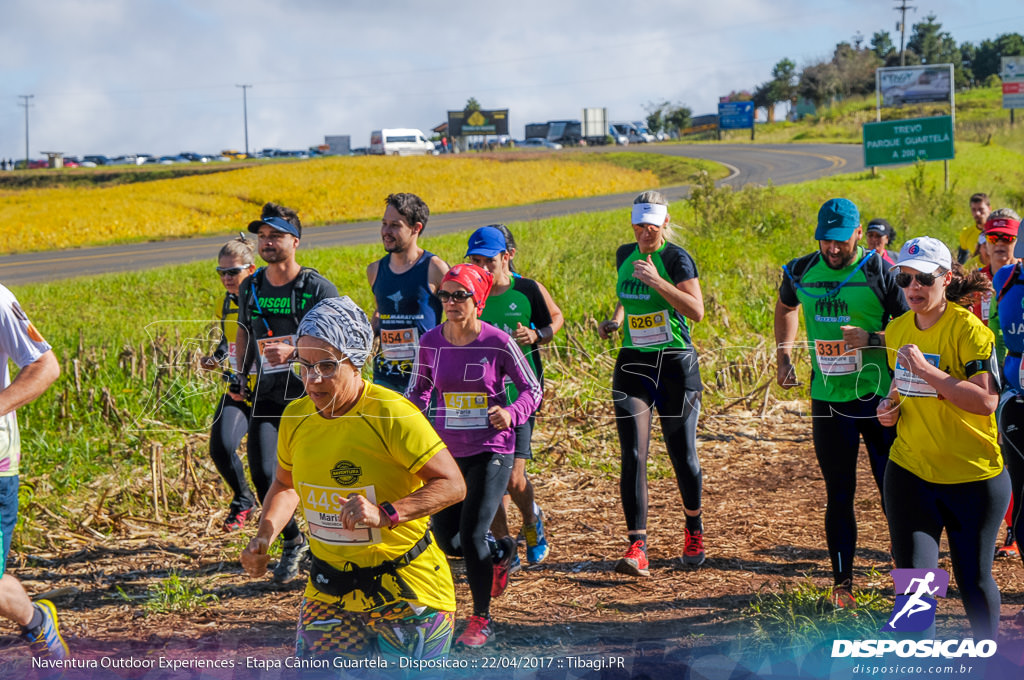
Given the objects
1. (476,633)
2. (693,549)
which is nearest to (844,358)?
(693,549)

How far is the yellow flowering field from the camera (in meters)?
36.6

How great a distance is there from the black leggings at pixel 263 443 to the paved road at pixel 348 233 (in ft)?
59.3

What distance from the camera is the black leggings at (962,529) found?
402 cm

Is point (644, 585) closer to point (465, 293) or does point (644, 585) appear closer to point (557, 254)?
point (465, 293)

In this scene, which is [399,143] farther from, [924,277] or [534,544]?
[924,277]

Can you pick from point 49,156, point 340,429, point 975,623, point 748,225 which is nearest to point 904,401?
point 975,623

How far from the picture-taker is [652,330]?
5.84m

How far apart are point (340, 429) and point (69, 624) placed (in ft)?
10.2

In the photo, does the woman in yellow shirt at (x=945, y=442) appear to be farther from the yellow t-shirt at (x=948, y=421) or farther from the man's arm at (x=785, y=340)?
the man's arm at (x=785, y=340)

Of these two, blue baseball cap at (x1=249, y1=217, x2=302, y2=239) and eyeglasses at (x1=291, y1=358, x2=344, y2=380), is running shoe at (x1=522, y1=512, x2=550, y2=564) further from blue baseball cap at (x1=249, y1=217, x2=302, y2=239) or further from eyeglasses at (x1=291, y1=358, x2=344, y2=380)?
eyeglasses at (x1=291, y1=358, x2=344, y2=380)

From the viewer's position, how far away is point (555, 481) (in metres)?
8.02

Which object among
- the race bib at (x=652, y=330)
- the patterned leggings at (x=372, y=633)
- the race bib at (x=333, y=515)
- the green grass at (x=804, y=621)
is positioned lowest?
the green grass at (x=804, y=621)

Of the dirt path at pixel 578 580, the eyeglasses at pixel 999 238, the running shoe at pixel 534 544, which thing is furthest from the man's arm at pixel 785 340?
the running shoe at pixel 534 544

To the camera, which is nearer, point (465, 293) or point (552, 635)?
point (465, 293)
